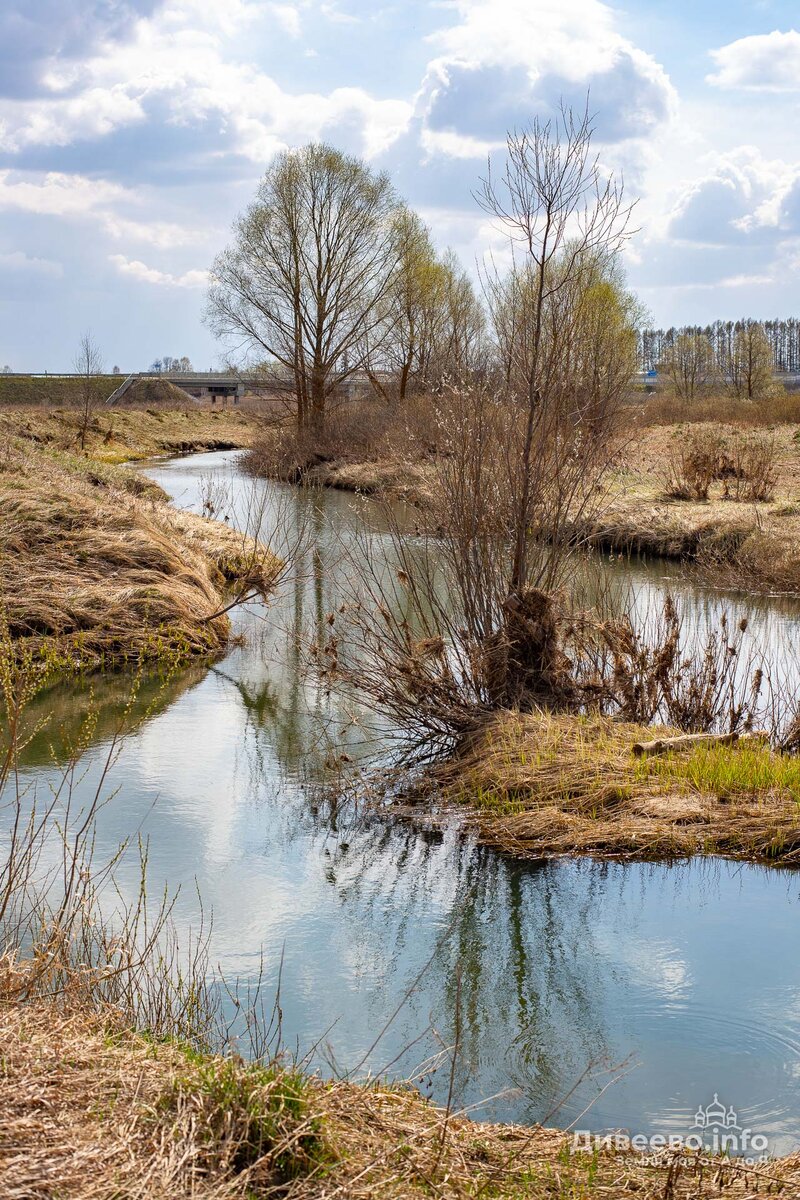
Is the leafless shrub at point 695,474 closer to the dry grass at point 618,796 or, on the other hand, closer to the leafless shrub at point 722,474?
the leafless shrub at point 722,474

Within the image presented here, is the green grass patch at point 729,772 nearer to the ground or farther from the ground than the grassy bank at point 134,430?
nearer to the ground

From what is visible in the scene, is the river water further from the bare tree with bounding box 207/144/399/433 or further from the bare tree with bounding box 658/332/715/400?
the bare tree with bounding box 658/332/715/400

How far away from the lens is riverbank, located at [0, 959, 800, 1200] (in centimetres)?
289

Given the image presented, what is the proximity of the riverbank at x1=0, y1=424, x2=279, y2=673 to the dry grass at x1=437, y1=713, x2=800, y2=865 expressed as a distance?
16.6 ft

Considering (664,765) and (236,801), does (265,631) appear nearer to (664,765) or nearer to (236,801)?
(236,801)

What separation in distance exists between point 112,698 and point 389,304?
1084 inches

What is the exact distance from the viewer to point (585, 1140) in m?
3.95

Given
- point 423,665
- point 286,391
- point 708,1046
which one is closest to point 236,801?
point 423,665

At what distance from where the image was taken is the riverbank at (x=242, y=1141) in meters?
2.89

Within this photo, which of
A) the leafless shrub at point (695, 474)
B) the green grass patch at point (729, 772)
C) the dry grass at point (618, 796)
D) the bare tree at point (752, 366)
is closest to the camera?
the dry grass at point (618, 796)

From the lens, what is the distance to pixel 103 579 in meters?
12.8

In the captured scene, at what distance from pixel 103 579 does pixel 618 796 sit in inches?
296

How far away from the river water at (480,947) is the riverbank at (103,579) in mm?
2838

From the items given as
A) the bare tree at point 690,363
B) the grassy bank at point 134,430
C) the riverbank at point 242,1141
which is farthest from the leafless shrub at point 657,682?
the bare tree at point 690,363
